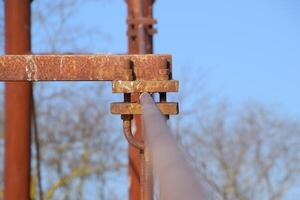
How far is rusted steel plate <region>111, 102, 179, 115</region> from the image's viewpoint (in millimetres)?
3635

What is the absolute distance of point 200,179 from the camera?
1092 millimetres

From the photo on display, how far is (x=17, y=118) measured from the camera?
8.94m

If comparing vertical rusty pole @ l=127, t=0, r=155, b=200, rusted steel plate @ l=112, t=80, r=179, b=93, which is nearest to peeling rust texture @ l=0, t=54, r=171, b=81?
rusted steel plate @ l=112, t=80, r=179, b=93

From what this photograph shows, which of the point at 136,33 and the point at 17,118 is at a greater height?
the point at 136,33

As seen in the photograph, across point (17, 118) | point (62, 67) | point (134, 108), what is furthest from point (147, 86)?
point (17, 118)

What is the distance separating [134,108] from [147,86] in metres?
0.12

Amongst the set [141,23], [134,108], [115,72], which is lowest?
[134,108]

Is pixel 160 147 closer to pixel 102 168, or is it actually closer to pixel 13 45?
pixel 13 45

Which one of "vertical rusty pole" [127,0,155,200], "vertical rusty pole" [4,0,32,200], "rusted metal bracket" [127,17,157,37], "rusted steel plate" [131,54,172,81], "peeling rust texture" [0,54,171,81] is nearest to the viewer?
"rusted steel plate" [131,54,172,81]

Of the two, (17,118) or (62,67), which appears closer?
(62,67)

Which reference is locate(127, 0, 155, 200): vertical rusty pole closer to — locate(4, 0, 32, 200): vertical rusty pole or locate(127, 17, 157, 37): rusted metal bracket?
locate(127, 17, 157, 37): rusted metal bracket

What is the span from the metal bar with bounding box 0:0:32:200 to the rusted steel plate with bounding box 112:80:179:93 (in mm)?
5169

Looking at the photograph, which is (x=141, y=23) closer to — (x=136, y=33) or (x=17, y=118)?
(x=136, y=33)

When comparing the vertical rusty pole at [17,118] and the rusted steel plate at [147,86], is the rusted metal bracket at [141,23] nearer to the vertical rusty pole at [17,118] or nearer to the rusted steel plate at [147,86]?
the vertical rusty pole at [17,118]
